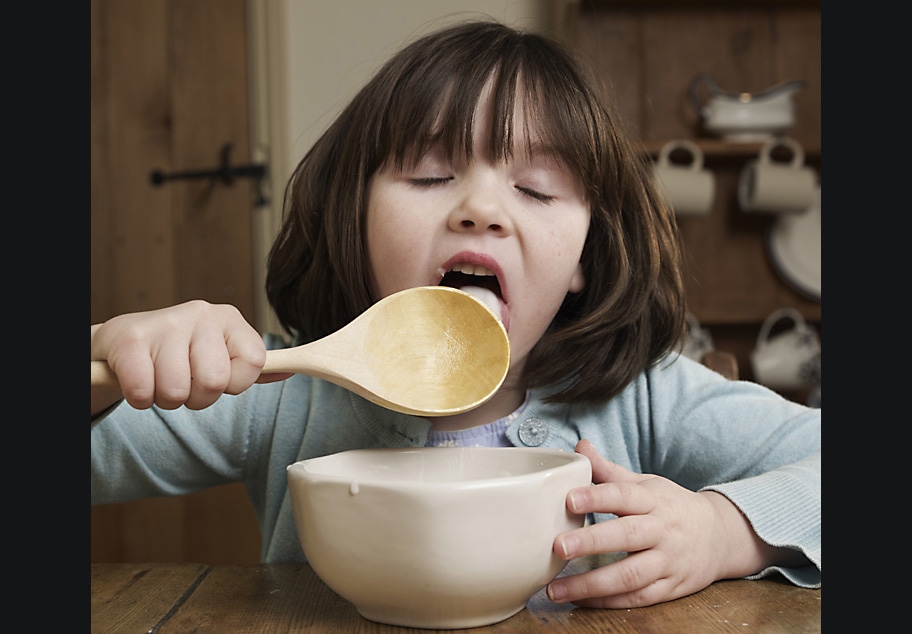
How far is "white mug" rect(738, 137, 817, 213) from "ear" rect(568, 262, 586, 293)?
1349mm

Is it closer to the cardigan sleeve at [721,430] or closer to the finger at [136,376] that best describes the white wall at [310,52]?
the cardigan sleeve at [721,430]

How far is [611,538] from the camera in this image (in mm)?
612

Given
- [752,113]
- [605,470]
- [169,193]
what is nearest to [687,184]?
[752,113]

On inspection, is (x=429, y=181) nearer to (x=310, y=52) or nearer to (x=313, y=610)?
(x=313, y=610)

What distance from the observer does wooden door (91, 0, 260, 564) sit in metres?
2.39

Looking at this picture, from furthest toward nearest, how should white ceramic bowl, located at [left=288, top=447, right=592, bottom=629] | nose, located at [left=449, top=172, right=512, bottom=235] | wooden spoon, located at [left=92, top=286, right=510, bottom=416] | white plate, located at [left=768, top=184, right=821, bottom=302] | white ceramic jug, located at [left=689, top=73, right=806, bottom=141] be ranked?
white plate, located at [left=768, top=184, right=821, bottom=302] < white ceramic jug, located at [left=689, top=73, right=806, bottom=141] < nose, located at [left=449, top=172, right=512, bottom=235] < wooden spoon, located at [left=92, top=286, right=510, bottom=416] < white ceramic bowl, located at [left=288, top=447, right=592, bottom=629]

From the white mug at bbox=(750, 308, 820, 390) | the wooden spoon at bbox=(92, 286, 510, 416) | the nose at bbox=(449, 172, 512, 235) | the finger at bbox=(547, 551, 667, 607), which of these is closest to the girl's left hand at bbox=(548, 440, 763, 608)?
the finger at bbox=(547, 551, 667, 607)

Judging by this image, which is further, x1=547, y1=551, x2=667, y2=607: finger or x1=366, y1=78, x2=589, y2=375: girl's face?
x1=366, y1=78, x2=589, y2=375: girl's face

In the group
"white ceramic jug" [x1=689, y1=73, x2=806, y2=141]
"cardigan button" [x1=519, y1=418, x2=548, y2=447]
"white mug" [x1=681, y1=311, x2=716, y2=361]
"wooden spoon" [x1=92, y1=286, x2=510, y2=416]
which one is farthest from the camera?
"white ceramic jug" [x1=689, y1=73, x2=806, y2=141]

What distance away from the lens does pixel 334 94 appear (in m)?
2.43

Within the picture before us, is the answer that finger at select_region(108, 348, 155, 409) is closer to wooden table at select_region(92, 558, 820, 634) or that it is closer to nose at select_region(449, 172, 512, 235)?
wooden table at select_region(92, 558, 820, 634)

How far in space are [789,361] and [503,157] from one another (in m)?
1.57

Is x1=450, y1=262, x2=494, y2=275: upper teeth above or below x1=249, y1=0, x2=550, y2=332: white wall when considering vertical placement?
below

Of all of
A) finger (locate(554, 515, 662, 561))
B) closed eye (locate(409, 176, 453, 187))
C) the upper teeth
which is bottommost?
finger (locate(554, 515, 662, 561))
